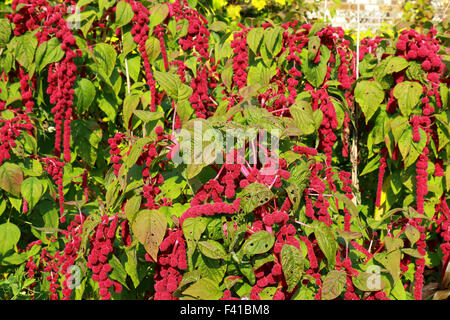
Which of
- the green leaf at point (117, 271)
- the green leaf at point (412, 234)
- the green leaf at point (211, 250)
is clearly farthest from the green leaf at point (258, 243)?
the green leaf at point (412, 234)

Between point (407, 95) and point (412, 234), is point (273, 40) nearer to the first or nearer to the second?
point (407, 95)

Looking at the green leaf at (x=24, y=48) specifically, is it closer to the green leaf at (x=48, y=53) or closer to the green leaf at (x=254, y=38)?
the green leaf at (x=48, y=53)

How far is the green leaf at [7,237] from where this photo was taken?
215cm

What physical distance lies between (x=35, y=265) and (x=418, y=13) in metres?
5.74

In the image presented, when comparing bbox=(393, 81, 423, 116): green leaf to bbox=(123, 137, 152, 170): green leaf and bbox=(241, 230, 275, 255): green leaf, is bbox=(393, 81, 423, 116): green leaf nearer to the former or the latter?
bbox=(241, 230, 275, 255): green leaf

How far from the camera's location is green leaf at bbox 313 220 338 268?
5.41ft

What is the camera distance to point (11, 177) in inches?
82.4

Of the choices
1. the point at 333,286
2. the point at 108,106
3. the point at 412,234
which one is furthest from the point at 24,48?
the point at 412,234

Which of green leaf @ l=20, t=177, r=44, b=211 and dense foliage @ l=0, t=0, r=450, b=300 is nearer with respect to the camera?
dense foliage @ l=0, t=0, r=450, b=300

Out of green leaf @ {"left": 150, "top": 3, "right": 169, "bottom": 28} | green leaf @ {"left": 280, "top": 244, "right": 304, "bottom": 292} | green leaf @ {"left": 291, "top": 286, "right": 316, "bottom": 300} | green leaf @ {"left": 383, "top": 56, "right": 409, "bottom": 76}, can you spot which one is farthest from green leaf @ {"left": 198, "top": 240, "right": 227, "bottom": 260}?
green leaf @ {"left": 383, "top": 56, "right": 409, "bottom": 76}

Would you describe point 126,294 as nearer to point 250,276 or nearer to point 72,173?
point 250,276

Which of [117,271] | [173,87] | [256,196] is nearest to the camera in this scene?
[256,196]

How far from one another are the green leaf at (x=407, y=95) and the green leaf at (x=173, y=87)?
1.06 metres

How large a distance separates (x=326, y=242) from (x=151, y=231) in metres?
0.63
